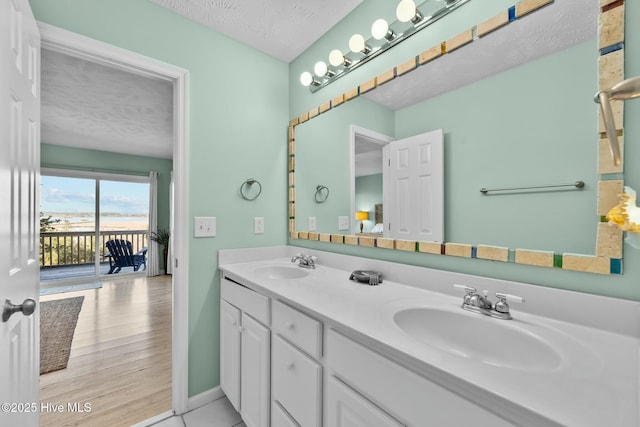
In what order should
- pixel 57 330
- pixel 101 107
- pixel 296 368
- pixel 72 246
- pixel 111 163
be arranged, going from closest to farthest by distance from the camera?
1. pixel 296 368
2. pixel 57 330
3. pixel 101 107
4. pixel 111 163
5. pixel 72 246

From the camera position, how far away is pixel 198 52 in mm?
1709

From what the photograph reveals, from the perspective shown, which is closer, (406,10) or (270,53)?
(406,10)

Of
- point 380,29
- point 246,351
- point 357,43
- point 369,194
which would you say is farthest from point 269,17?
point 246,351

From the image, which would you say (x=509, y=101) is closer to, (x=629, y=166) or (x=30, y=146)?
(x=629, y=166)

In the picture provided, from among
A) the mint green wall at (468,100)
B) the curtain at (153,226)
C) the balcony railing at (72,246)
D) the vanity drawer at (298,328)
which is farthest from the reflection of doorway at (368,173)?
the balcony railing at (72,246)

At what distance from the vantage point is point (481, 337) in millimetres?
899

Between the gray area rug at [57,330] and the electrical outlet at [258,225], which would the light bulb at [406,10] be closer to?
the electrical outlet at [258,225]

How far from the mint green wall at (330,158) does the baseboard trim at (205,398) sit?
1.16m

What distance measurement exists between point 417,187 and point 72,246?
23.4 ft

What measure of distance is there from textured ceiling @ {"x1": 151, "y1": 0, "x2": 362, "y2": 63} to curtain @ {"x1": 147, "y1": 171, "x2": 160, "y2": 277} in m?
4.68

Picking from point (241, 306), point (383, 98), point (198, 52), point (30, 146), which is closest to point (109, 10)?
point (198, 52)

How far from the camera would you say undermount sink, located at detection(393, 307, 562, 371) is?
2.50ft

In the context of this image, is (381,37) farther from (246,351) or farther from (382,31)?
(246,351)

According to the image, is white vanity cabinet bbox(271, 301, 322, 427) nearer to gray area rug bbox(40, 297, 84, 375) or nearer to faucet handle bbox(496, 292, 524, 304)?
faucet handle bbox(496, 292, 524, 304)
